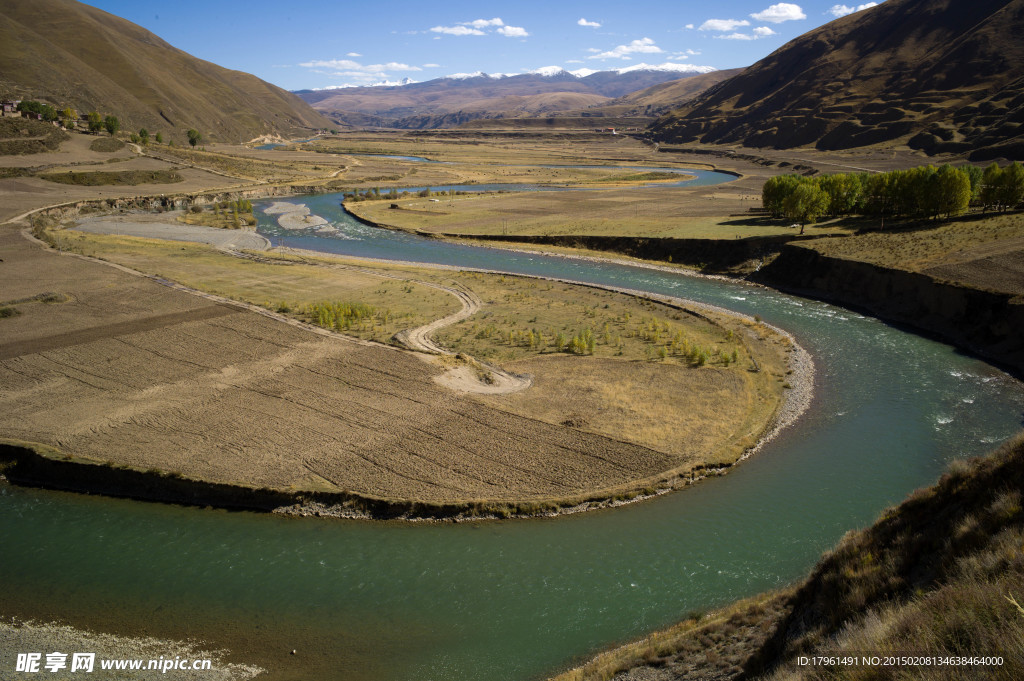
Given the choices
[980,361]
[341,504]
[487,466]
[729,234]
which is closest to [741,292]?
[729,234]

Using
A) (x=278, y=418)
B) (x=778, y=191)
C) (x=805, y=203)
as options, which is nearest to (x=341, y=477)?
(x=278, y=418)

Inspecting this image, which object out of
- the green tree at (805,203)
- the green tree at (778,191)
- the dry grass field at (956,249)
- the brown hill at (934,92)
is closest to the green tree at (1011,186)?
the dry grass field at (956,249)

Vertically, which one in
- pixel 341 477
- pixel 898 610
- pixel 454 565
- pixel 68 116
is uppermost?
pixel 68 116

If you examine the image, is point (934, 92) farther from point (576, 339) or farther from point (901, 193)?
point (576, 339)

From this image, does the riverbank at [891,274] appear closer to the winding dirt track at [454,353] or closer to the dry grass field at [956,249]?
the dry grass field at [956,249]

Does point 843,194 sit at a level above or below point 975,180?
below

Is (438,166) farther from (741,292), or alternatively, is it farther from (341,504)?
(341,504)
